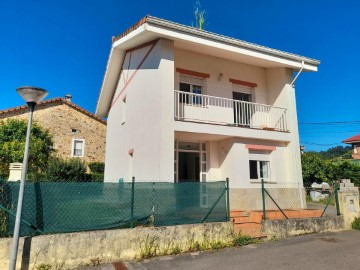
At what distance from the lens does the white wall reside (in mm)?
9055

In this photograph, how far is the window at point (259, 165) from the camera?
11.4 meters

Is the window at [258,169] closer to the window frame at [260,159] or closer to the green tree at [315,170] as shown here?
the window frame at [260,159]

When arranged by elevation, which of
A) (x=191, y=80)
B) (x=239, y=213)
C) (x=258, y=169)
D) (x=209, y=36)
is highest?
(x=209, y=36)

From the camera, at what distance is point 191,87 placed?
1166cm

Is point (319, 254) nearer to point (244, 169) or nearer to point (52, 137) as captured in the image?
point (244, 169)

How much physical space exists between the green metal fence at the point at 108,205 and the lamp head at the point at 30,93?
6.07 feet

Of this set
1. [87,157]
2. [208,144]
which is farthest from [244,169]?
[87,157]

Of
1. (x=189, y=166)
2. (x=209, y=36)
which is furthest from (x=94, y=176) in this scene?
(x=209, y=36)

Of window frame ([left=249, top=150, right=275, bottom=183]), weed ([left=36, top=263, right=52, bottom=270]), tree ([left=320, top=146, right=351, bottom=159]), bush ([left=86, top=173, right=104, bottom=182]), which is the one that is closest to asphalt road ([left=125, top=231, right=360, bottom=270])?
weed ([left=36, top=263, right=52, bottom=270])

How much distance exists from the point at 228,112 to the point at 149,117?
3665 millimetres

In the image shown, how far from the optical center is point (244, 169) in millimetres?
10906

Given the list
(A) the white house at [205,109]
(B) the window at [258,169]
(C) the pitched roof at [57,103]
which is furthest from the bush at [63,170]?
(B) the window at [258,169]

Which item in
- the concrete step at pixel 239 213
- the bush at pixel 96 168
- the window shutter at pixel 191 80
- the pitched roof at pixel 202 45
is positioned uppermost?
the pitched roof at pixel 202 45

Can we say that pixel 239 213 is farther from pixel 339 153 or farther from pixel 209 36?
pixel 339 153
